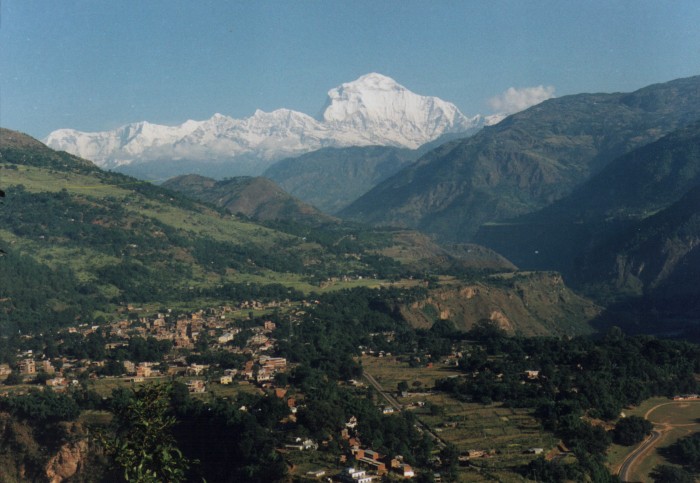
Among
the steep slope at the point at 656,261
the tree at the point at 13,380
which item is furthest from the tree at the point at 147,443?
the steep slope at the point at 656,261

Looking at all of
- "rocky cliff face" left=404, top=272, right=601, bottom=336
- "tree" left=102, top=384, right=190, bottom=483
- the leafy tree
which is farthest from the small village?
"tree" left=102, top=384, right=190, bottom=483

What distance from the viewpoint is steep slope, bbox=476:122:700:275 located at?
162 metres

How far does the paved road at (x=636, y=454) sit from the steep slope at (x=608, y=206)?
105 m

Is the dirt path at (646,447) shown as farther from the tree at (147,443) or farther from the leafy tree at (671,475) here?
the tree at (147,443)

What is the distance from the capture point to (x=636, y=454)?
4241cm

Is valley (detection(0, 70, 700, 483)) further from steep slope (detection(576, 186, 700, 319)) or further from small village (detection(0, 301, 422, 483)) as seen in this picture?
steep slope (detection(576, 186, 700, 319))

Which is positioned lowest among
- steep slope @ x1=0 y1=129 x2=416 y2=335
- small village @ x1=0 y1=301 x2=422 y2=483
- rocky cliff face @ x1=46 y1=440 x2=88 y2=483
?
rocky cliff face @ x1=46 y1=440 x2=88 y2=483

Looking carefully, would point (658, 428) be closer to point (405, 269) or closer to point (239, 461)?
point (239, 461)

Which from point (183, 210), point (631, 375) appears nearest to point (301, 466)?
point (631, 375)

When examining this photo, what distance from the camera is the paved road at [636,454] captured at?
1571 inches

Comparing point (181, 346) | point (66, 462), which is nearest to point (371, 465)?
point (66, 462)

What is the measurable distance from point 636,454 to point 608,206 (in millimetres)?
143509

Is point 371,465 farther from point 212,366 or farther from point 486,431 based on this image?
point 212,366

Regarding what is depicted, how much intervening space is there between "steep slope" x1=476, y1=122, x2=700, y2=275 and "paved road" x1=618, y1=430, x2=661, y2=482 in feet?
344
